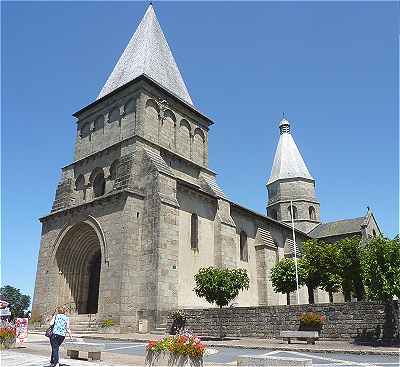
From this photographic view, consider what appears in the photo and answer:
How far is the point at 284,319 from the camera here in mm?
19484

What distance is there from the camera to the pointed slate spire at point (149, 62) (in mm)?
34312

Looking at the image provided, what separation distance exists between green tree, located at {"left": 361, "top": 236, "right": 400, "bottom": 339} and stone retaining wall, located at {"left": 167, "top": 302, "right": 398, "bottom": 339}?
0.39 metres

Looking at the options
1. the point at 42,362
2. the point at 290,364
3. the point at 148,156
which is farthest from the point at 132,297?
the point at 290,364

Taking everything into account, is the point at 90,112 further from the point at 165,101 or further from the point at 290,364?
the point at 290,364

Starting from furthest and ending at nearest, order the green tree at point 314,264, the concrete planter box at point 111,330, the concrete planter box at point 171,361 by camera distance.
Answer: the green tree at point 314,264
the concrete planter box at point 111,330
the concrete planter box at point 171,361

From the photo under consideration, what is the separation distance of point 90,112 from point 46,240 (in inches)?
445

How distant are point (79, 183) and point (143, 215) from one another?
9353mm


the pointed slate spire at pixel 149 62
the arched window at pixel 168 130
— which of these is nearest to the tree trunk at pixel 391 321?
the arched window at pixel 168 130

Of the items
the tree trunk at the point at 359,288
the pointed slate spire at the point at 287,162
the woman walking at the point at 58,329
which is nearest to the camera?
the woman walking at the point at 58,329

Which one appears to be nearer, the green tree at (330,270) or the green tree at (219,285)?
the green tree at (219,285)

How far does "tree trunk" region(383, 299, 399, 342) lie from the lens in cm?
1623

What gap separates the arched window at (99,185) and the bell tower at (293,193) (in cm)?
2864

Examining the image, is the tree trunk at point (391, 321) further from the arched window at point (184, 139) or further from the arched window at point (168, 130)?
the arched window at point (184, 139)

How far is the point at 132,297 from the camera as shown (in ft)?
76.4
